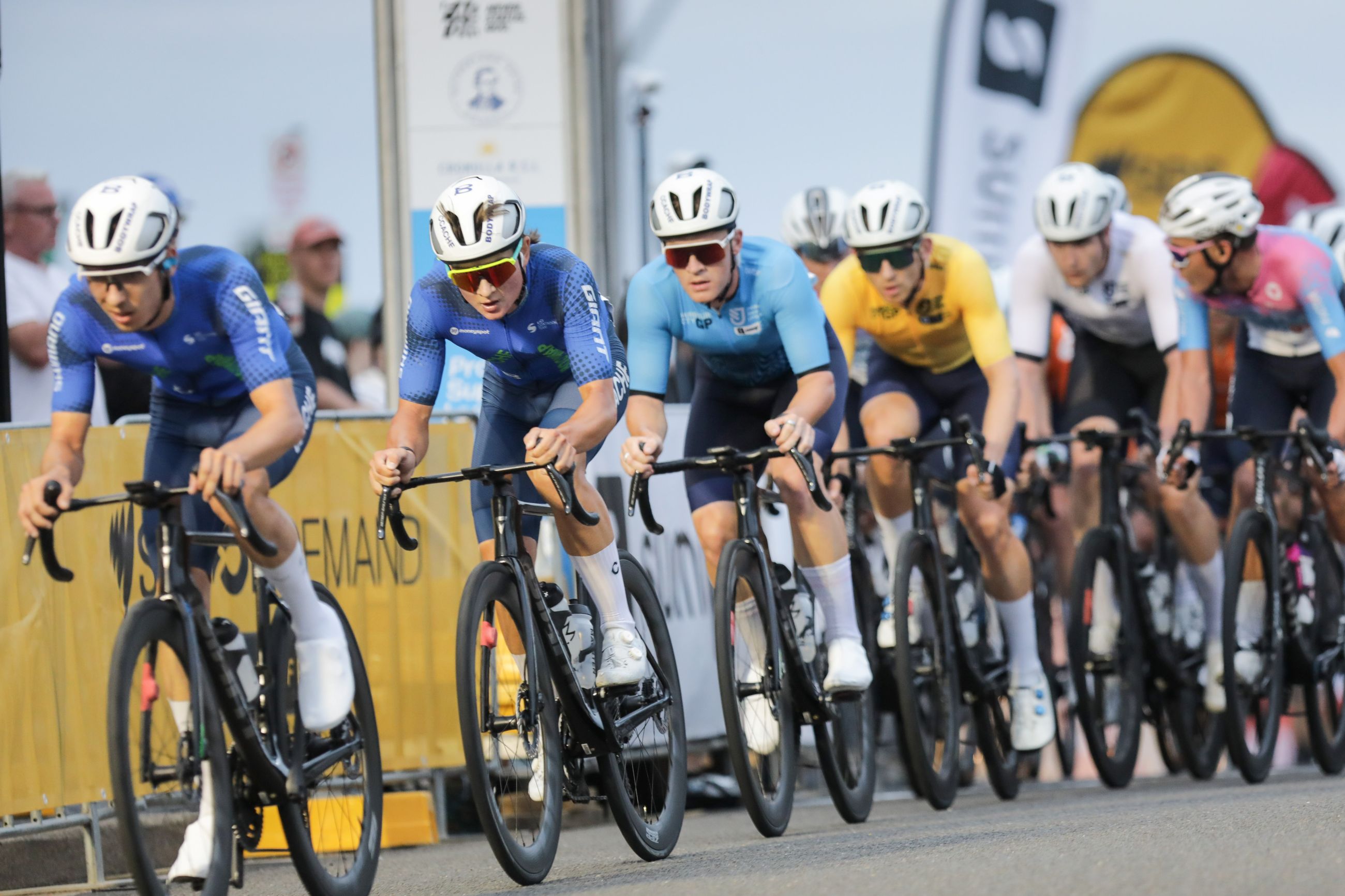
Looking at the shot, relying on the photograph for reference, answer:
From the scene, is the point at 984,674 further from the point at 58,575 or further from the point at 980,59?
the point at 980,59

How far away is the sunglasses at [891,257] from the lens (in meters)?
8.44

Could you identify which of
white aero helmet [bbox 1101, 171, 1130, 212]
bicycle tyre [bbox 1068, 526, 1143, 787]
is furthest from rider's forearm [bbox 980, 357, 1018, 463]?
white aero helmet [bbox 1101, 171, 1130, 212]

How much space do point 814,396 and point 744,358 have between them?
498 millimetres

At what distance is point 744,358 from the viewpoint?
7.64 metres

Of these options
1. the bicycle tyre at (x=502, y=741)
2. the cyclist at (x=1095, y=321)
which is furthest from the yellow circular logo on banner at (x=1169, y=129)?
the bicycle tyre at (x=502, y=741)

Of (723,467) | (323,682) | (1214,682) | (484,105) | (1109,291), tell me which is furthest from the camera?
(484,105)

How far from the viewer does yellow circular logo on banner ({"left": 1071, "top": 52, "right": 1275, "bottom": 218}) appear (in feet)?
60.8

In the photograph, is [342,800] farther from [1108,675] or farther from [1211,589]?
[1211,589]

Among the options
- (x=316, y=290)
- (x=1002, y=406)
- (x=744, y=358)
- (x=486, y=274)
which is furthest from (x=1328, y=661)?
(x=316, y=290)

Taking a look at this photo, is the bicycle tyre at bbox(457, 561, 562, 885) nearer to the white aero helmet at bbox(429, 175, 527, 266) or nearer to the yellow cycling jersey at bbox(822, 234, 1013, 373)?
the white aero helmet at bbox(429, 175, 527, 266)

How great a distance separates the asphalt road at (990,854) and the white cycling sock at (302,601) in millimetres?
880

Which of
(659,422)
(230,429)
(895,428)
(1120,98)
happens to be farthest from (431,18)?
(1120,98)

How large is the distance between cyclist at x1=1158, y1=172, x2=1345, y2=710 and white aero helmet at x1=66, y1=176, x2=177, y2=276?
15.8 ft

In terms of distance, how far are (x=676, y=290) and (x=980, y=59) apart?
9415 millimetres
